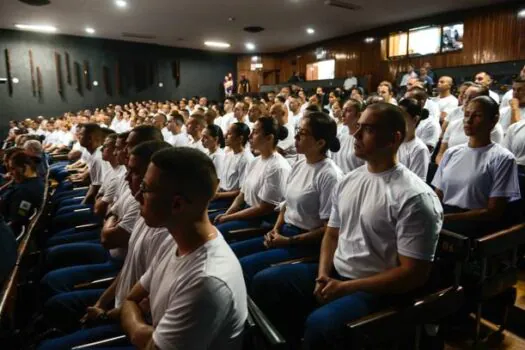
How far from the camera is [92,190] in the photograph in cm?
381

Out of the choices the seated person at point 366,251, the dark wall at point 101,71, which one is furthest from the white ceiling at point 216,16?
the seated person at point 366,251

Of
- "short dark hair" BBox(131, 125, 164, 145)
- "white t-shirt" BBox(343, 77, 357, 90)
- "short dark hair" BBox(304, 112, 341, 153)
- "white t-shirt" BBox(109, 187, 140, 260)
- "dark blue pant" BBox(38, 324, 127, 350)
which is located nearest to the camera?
"dark blue pant" BBox(38, 324, 127, 350)

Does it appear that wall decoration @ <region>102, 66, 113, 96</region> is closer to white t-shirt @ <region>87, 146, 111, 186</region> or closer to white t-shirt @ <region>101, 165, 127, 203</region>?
white t-shirt @ <region>87, 146, 111, 186</region>

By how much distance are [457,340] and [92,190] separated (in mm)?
3345

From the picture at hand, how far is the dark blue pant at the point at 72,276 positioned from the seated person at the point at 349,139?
83.5 inches

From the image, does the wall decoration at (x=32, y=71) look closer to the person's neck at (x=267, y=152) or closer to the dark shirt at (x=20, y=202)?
the dark shirt at (x=20, y=202)

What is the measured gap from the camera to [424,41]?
10.2 m

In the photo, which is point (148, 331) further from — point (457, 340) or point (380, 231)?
point (457, 340)

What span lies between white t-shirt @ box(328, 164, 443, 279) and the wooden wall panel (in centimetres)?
911

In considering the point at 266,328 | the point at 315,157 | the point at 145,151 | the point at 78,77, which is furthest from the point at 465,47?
the point at 78,77

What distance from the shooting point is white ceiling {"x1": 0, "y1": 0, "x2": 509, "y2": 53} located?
8.73m

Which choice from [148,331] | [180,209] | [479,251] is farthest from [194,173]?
[479,251]

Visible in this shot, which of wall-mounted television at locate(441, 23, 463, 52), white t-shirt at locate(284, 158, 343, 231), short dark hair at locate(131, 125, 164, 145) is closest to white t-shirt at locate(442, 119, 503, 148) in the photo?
white t-shirt at locate(284, 158, 343, 231)

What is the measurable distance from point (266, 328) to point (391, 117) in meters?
Result: 1.01
